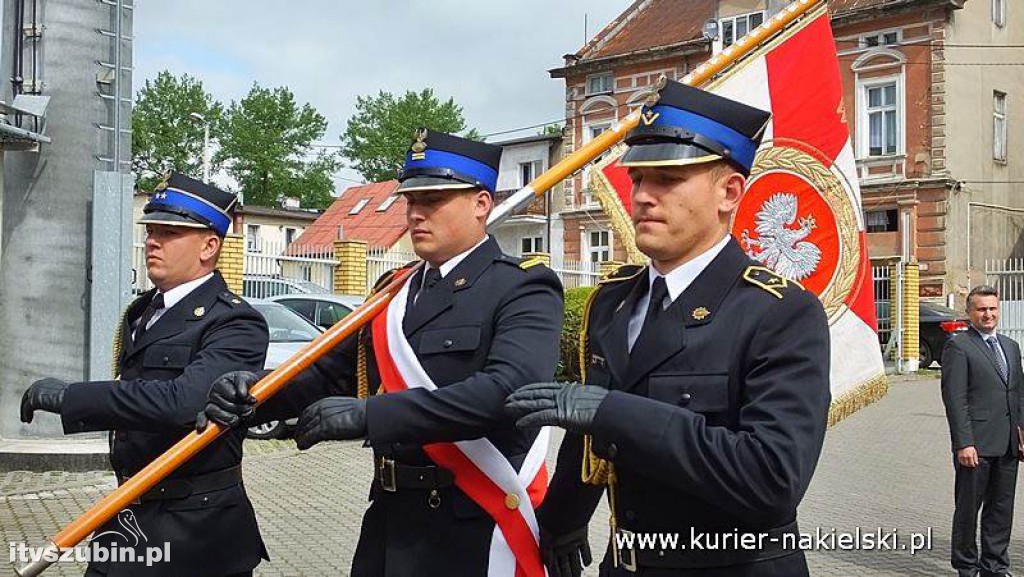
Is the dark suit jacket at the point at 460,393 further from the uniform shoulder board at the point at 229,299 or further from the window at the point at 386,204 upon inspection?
the window at the point at 386,204

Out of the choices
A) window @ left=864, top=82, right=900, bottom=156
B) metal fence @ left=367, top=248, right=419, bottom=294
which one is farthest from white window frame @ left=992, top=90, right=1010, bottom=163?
metal fence @ left=367, top=248, right=419, bottom=294

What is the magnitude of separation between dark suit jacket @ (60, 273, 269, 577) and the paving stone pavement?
332 centimetres

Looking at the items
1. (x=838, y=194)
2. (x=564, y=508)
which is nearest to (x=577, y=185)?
(x=838, y=194)

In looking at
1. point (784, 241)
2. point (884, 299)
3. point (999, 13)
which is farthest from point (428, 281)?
point (999, 13)

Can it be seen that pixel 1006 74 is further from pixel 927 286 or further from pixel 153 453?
pixel 153 453

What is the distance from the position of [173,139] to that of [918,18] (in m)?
42.8

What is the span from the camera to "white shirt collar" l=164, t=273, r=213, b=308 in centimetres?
387

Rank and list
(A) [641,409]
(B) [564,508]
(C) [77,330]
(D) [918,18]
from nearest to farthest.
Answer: (A) [641,409]
(B) [564,508]
(C) [77,330]
(D) [918,18]

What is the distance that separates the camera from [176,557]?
359 cm

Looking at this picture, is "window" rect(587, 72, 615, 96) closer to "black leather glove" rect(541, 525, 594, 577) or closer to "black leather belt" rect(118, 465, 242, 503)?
"black leather belt" rect(118, 465, 242, 503)

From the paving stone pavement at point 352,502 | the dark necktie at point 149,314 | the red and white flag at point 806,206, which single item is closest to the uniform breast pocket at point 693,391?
the dark necktie at point 149,314

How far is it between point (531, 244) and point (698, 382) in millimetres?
38595

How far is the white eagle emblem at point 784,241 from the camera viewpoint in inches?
200

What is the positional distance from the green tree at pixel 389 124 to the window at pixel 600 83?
20.8m
